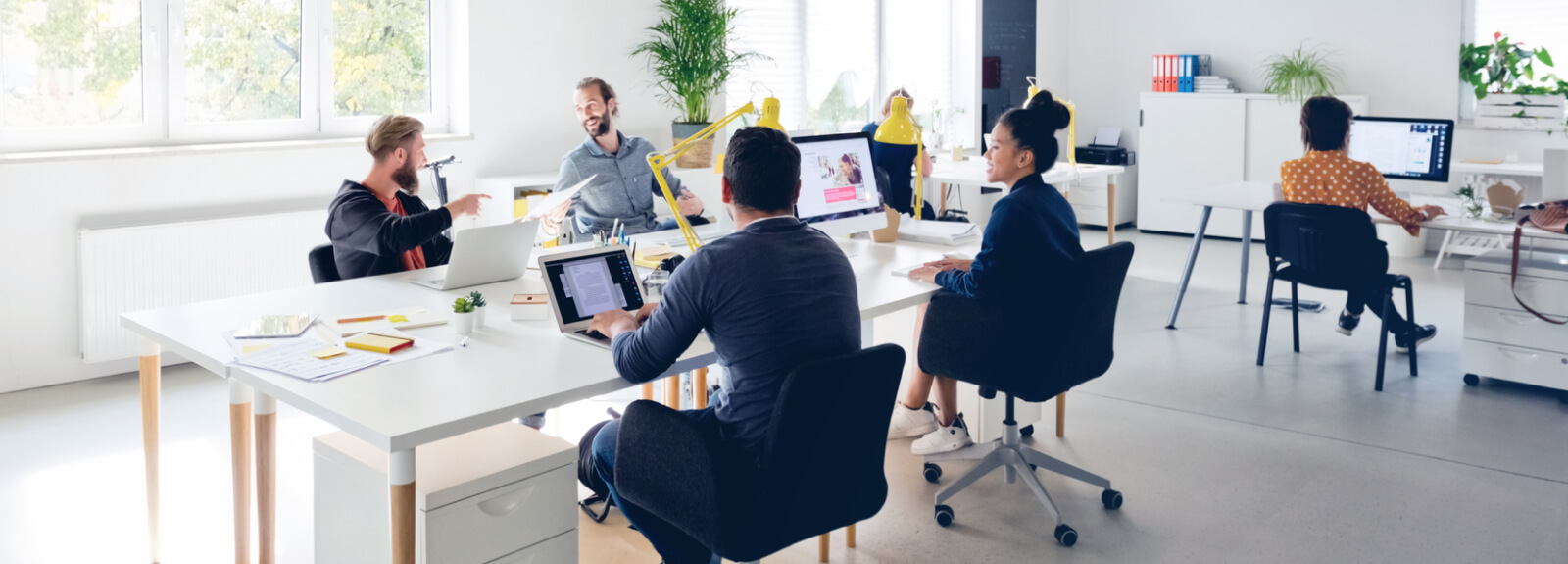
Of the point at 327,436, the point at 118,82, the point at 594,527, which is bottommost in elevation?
the point at 594,527

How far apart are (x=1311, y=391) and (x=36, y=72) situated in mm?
5101

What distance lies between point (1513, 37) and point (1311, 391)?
4.22 meters

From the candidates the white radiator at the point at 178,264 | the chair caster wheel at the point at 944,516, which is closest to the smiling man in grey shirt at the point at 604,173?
the white radiator at the point at 178,264

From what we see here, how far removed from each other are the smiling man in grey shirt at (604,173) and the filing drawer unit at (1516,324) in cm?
315

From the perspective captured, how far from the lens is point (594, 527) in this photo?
336cm

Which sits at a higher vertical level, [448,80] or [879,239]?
[448,80]

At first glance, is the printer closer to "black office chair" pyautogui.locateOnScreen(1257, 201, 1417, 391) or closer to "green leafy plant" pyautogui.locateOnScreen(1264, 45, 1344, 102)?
"green leafy plant" pyautogui.locateOnScreen(1264, 45, 1344, 102)

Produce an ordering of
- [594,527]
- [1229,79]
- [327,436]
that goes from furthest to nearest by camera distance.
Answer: [1229,79]
[594,527]
[327,436]

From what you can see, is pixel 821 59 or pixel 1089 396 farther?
pixel 821 59

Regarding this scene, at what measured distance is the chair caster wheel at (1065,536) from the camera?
3275 mm

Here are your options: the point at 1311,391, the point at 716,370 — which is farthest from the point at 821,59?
the point at 1311,391

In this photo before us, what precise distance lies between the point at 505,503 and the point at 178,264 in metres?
3.21

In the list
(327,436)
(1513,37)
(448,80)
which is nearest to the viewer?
(327,436)

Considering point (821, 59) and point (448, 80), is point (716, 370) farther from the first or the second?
point (821, 59)
